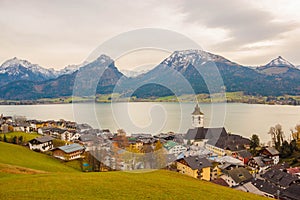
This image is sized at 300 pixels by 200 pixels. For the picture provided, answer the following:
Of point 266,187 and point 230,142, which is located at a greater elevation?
point 230,142

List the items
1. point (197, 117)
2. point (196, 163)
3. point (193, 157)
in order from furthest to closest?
point (197, 117), point (193, 157), point (196, 163)

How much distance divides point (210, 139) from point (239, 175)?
16270mm

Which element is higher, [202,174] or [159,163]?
[159,163]

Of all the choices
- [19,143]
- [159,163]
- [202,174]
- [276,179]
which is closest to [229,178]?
[202,174]

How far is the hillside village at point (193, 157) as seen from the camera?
17.7m

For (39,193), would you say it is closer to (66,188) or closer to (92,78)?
(66,188)

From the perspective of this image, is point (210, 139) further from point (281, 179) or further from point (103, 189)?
point (103, 189)

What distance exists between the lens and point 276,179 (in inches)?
809

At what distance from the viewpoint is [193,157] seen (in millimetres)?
23062

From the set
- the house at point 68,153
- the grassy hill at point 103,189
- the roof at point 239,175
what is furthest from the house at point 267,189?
the house at point 68,153

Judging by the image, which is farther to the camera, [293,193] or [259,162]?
[259,162]

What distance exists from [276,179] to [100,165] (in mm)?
13946

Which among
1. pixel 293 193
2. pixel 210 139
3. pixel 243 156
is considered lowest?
pixel 243 156

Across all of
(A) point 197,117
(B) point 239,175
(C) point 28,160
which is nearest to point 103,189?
(C) point 28,160
